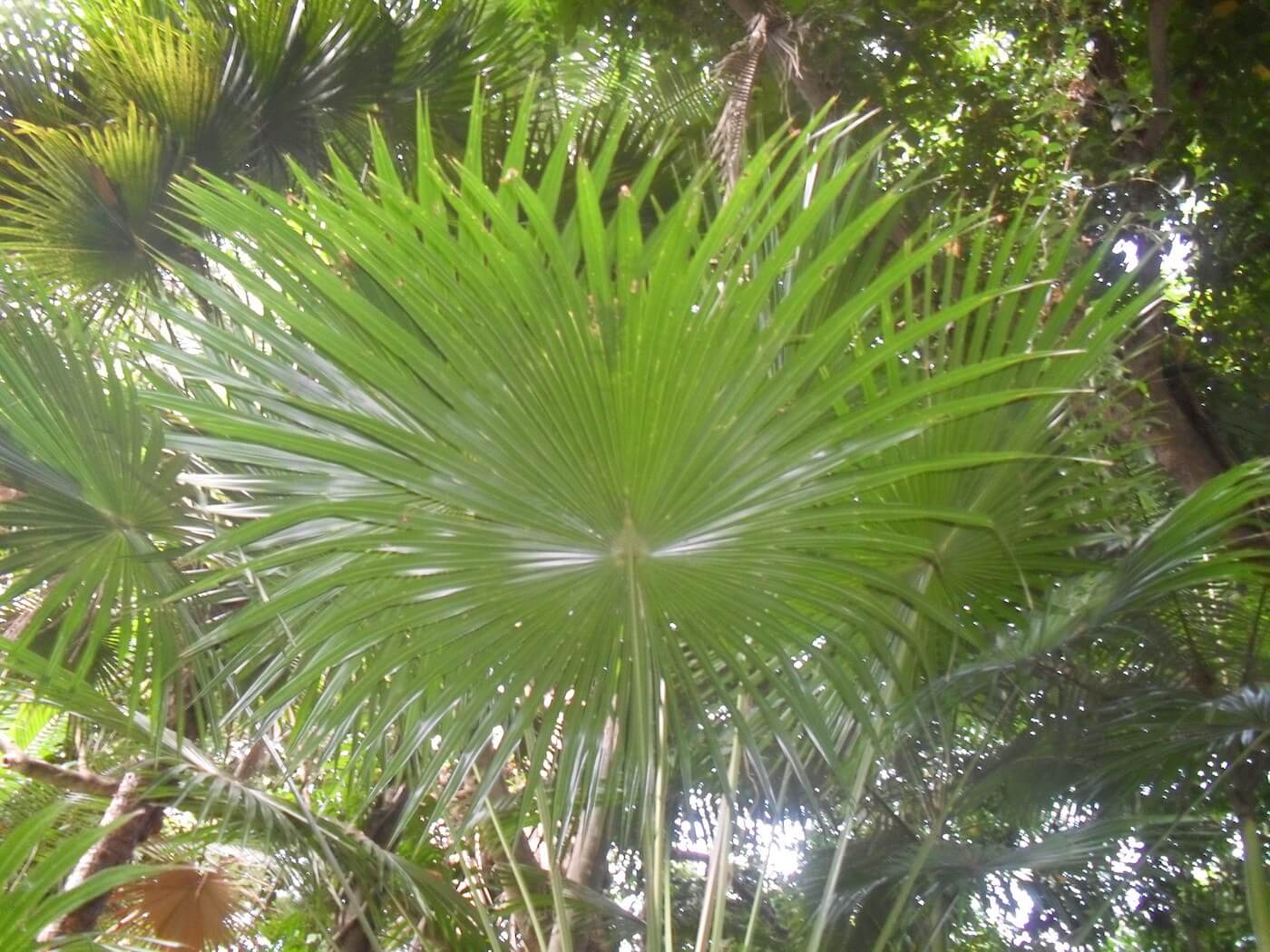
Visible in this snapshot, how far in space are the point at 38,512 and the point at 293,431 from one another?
0.80m

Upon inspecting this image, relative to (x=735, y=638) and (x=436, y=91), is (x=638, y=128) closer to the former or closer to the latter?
(x=436, y=91)

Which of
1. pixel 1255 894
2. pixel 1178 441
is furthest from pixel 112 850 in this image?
pixel 1178 441

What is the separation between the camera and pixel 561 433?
1.21 meters

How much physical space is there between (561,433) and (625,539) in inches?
7.0

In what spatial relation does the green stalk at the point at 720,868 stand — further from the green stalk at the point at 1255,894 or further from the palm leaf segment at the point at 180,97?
the palm leaf segment at the point at 180,97

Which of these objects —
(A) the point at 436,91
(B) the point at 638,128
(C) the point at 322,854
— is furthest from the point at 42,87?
(C) the point at 322,854

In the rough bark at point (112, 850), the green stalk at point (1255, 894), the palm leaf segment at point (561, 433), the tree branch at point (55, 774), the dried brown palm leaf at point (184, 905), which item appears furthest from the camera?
the dried brown palm leaf at point (184, 905)

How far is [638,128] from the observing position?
112 inches

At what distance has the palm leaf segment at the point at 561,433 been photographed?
1101mm

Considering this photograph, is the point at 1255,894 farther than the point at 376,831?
No

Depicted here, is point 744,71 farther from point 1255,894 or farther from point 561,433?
point 1255,894

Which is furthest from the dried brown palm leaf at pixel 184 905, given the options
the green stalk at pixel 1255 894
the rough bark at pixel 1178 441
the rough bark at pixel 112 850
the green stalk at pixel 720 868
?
the rough bark at pixel 1178 441

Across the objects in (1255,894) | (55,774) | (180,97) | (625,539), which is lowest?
(1255,894)

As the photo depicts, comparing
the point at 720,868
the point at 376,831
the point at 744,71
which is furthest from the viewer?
the point at 376,831
